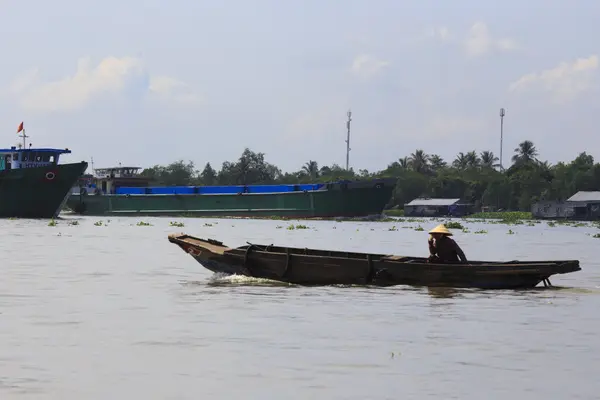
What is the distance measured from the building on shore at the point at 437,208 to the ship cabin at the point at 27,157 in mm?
78862

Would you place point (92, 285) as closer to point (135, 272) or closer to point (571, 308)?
point (135, 272)

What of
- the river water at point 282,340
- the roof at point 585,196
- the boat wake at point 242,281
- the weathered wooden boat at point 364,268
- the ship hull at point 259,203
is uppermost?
the roof at point 585,196

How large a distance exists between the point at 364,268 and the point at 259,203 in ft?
250

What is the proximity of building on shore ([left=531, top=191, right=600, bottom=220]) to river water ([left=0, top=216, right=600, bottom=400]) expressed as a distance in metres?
101

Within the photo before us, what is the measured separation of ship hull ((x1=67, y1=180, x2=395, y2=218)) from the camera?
98.9 m

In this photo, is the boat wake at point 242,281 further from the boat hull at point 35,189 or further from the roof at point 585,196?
the roof at point 585,196

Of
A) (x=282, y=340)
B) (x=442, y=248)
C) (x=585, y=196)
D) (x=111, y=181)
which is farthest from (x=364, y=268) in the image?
(x=585, y=196)

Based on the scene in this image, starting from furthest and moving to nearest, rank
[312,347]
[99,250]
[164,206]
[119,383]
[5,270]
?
[164,206], [99,250], [5,270], [312,347], [119,383]

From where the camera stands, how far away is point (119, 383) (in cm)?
1373

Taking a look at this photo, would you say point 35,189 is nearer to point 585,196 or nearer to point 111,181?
point 111,181

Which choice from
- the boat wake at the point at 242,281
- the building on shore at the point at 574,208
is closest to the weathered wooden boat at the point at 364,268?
the boat wake at the point at 242,281

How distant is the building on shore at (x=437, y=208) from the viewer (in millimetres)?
150875

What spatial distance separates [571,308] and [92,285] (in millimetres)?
12199

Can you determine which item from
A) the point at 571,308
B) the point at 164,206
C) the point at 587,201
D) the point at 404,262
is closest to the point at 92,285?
the point at 404,262
